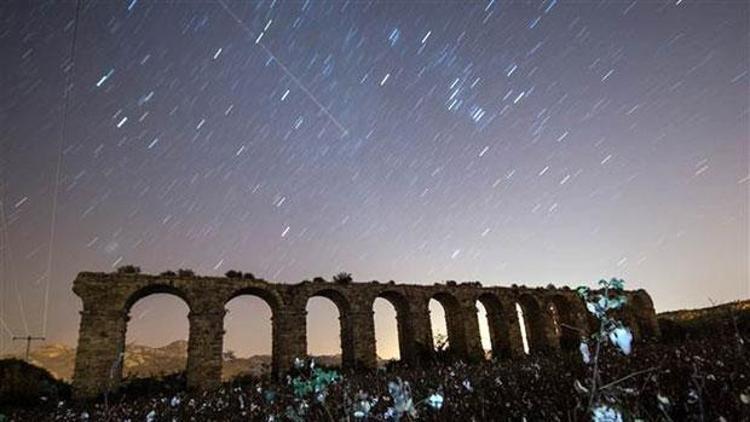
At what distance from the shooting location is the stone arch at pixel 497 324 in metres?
28.9

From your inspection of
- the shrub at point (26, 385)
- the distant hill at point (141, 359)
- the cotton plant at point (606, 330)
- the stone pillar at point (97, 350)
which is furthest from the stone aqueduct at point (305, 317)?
the distant hill at point (141, 359)

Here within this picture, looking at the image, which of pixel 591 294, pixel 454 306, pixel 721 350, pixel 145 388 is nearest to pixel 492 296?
pixel 454 306

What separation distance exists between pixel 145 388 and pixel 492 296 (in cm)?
2096

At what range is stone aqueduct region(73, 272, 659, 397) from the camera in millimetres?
→ 18359

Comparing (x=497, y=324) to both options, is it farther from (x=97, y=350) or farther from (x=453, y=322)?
(x=97, y=350)

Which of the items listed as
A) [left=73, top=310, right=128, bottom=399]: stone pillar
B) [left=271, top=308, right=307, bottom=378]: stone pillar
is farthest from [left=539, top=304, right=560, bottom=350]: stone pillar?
[left=73, top=310, right=128, bottom=399]: stone pillar

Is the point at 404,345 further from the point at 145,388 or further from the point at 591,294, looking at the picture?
the point at 591,294

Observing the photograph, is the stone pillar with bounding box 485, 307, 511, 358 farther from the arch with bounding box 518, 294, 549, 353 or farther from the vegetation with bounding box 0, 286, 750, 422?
the vegetation with bounding box 0, 286, 750, 422

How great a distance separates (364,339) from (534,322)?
1460 centimetres

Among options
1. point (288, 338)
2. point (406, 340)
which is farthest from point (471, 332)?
point (288, 338)

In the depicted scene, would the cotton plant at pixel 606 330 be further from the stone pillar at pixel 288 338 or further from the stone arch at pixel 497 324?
the stone arch at pixel 497 324

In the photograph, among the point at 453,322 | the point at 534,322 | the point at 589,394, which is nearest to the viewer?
the point at 589,394

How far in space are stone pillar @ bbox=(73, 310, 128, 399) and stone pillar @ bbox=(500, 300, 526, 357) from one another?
73.0 ft

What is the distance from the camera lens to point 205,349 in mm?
19812
